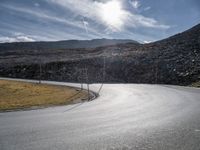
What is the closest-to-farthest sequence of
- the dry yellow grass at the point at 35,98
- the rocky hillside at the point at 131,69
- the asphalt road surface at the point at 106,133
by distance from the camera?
the asphalt road surface at the point at 106,133
the dry yellow grass at the point at 35,98
the rocky hillside at the point at 131,69

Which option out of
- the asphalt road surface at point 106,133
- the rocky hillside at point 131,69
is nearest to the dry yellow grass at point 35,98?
the asphalt road surface at point 106,133

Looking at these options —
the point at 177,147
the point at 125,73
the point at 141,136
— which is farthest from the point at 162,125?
the point at 125,73

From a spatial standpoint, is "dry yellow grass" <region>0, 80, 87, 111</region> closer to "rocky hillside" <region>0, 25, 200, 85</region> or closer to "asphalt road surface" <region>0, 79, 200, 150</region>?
"asphalt road surface" <region>0, 79, 200, 150</region>

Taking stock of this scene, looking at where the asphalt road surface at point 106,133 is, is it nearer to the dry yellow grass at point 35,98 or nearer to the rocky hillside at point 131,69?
the dry yellow grass at point 35,98

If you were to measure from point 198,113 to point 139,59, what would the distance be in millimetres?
65352

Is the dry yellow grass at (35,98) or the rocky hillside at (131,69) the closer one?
the dry yellow grass at (35,98)

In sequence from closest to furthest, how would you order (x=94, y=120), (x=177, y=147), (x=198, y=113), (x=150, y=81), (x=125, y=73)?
(x=177, y=147) → (x=94, y=120) → (x=198, y=113) → (x=150, y=81) → (x=125, y=73)

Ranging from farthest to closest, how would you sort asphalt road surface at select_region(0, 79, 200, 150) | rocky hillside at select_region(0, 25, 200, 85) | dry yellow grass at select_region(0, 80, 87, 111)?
rocky hillside at select_region(0, 25, 200, 85) < dry yellow grass at select_region(0, 80, 87, 111) < asphalt road surface at select_region(0, 79, 200, 150)

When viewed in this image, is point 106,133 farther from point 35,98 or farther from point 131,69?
point 131,69

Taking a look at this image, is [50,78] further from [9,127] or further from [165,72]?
[9,127]

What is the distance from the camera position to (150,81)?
204 ft

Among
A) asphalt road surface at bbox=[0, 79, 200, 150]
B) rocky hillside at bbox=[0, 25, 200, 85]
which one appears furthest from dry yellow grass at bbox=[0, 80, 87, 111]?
rocky hillside at bbox=[0, 25, 200, 85]

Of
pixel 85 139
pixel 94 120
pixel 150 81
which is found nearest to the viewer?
pixel 85 139

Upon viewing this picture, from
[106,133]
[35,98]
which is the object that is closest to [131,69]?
[35,98]
